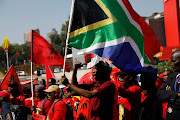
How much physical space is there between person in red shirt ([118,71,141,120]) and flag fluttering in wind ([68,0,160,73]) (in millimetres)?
411

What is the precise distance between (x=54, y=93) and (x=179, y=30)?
63.4ft

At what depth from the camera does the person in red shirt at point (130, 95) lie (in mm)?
4505

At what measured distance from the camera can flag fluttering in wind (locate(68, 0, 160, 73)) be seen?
162 inches

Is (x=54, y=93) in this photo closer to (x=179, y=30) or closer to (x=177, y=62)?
(x=177, y=62)

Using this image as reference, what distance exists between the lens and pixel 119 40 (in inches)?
167

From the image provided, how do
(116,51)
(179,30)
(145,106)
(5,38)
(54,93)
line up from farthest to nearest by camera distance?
(179,30), (5,38), (54,93), (116,51), (145,106)

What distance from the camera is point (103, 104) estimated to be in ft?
11.8

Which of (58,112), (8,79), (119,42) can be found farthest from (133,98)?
(8,79)

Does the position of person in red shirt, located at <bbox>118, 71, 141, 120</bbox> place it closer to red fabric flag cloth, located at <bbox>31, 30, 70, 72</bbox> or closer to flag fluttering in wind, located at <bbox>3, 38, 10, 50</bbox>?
red fabric flag cloth, located at <bbox>31, 30, 70, 72</bbox>

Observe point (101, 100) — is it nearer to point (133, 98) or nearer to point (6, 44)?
point (133, 98)

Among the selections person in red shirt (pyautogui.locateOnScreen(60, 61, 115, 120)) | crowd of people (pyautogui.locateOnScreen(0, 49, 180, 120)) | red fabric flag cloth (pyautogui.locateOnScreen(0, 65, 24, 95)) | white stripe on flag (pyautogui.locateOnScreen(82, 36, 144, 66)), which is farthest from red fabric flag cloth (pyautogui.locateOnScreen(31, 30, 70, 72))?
person in red shirt (pyautogui.locateOnScreen(60, 61, 115, 120))

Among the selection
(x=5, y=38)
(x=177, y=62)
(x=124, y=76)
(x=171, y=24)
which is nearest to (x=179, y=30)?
(x=171, y=24)

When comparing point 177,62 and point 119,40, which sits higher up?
point 119,40

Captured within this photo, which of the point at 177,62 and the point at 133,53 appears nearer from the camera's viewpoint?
the point at 177,62
